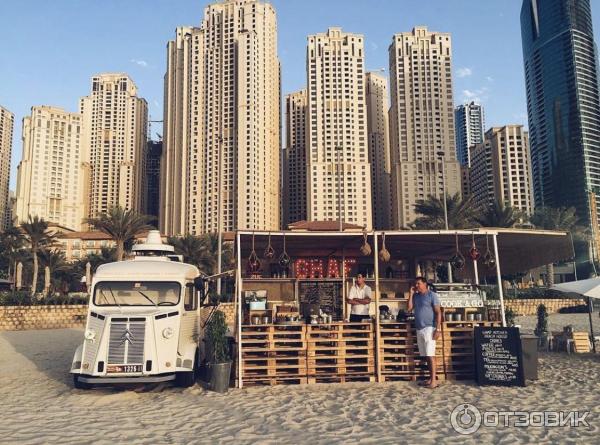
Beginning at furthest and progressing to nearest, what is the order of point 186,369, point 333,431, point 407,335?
point 407,335 < point 186,369 < point 333,431

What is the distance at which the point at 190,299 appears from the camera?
9.43 m

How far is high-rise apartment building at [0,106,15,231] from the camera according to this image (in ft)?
425

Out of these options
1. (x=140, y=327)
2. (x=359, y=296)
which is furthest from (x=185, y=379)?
(x=359, y=296)

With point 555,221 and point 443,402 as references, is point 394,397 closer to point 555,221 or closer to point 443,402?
point 443,402

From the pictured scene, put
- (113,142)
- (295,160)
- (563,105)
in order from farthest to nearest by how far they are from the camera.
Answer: (113,142), (295,160), (563,105)

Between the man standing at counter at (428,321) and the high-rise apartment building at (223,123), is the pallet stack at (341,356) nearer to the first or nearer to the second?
the man standing at counter at (428,321)

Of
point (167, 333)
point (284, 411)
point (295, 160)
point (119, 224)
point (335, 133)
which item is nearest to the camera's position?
point (284, 411)

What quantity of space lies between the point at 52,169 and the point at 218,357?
119031 millimetres

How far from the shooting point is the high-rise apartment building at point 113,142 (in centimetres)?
12212

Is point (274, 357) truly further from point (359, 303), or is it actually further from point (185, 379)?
point (359, 303)

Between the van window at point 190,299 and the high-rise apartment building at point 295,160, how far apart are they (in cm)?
10916

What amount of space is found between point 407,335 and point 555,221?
4302cm

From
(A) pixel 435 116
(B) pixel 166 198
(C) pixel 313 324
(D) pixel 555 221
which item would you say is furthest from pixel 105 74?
(C) pixel 313 324

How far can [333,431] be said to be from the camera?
19.8 ft
